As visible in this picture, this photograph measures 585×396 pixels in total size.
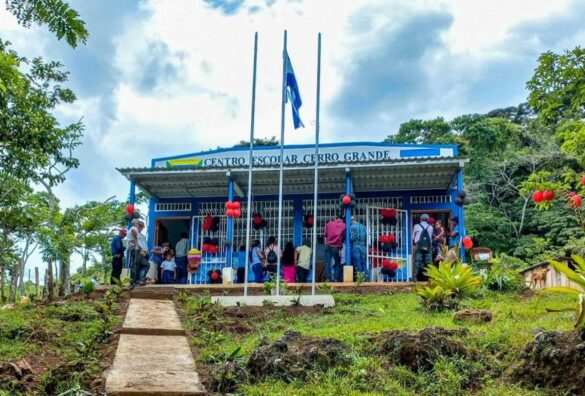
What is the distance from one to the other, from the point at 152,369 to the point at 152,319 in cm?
263

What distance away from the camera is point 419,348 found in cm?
553

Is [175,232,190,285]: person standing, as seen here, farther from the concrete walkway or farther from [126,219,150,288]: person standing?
the concrete walkway

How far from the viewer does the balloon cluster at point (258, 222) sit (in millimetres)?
16594

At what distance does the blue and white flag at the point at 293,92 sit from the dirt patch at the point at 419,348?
21.9 feet

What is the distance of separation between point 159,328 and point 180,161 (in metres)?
10.2

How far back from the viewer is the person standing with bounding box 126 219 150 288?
12609 mm

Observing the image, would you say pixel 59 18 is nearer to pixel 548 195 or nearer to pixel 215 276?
pixel 548 195

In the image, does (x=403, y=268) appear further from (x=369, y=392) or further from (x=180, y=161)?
(x=369, y=392)

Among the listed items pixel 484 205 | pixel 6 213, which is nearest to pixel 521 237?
pixel 484 205

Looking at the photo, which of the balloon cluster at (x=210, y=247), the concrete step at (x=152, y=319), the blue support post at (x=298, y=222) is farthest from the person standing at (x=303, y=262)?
the concrete step at (x=152, y=319)

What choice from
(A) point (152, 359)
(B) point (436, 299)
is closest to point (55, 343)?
(A) point (152, 359)

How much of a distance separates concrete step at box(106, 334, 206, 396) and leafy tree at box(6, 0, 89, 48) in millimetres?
2871

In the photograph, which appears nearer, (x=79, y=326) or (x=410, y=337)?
(x=410, y=337)

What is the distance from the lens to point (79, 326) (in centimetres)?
775
